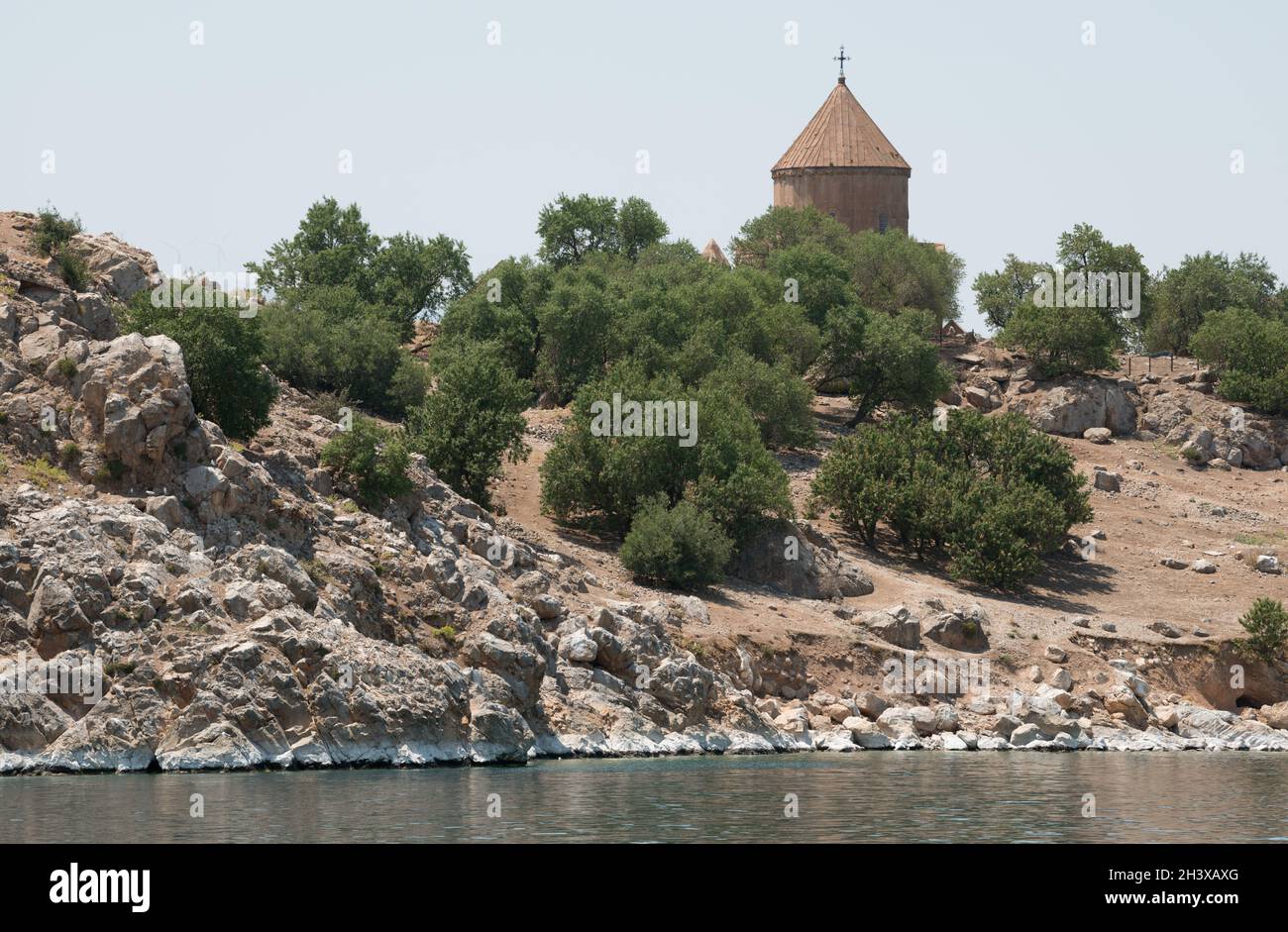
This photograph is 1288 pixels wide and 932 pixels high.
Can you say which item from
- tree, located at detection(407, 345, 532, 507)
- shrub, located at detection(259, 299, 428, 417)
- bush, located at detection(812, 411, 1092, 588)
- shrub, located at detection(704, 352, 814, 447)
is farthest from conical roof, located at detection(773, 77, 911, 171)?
tree, located at detection(407, 345, 532, 507)

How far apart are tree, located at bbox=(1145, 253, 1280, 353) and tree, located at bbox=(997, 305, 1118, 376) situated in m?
8.16

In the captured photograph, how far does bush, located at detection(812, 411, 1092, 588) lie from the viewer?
61.5m

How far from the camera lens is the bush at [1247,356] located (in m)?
81.6

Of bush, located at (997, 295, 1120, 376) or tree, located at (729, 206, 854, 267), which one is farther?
tree, located at (729, 206, 854, 267)

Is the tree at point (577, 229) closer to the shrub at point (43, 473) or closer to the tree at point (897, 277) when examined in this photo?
the tree at point (897, 277)

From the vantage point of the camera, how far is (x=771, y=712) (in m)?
48.9

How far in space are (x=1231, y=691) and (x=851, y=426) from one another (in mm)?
24859

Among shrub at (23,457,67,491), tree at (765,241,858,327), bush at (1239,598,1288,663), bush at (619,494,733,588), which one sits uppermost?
tree at (765,241,858,327)

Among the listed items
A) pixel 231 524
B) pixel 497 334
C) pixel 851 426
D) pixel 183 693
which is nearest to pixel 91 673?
pixel 183 693

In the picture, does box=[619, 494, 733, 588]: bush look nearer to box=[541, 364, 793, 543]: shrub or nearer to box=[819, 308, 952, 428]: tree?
box=[541, 364, 793, 543]: shrub

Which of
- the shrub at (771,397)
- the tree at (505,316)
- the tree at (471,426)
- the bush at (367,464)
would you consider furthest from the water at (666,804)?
the tree at (505,316)

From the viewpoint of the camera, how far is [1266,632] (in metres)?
56.5

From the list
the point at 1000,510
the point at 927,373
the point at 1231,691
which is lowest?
the point at 1231,691
